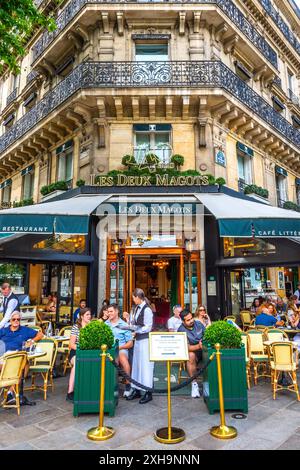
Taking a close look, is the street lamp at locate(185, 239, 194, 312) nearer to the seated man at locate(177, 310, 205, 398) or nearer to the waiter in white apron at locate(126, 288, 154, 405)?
the seated man at locate(177, 310, 205, 398)

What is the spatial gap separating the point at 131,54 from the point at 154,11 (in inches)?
61.0

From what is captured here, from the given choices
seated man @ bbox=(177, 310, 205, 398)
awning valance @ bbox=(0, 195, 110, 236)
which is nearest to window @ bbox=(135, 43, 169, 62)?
awning valance @ bbox=(0, 195, 110, 236)

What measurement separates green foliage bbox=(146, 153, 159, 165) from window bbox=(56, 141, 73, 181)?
337 centimetres

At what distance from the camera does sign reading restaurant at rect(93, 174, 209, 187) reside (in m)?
9.95

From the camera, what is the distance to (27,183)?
14883 millimetres

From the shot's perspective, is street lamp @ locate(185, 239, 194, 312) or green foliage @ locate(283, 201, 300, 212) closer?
street lamp @ locate(185, 239, 194, 312)

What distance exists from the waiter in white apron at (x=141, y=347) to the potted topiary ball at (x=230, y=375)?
1.09 meters

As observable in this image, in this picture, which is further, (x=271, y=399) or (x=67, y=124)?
(x=67, y=124)

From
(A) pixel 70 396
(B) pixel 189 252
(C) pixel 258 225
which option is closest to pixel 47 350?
(A) pixel 70 396

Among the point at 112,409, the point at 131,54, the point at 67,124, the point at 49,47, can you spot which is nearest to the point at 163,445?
the point at 112,409

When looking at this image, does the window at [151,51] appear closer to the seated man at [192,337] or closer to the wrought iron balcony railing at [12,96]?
the wrought iron balcony railing at [12,96]

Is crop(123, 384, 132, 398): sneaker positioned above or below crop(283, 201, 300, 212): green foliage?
below
